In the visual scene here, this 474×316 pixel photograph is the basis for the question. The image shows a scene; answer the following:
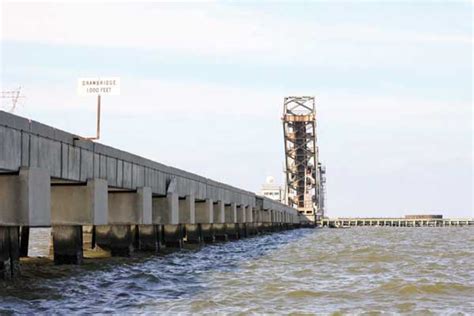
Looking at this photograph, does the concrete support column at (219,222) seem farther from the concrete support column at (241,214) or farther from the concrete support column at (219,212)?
the concrete support column at (241,214)

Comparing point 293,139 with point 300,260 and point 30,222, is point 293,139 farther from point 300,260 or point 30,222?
point 30,222

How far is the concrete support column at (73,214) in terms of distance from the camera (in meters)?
25.9

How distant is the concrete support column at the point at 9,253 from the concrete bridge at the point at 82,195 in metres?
0.02

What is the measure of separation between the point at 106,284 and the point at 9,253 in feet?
8.75

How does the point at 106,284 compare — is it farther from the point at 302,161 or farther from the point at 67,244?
the point at 302,161

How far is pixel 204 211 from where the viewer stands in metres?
51.3

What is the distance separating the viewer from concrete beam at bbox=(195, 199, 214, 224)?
5057 cm

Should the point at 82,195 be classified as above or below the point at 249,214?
above

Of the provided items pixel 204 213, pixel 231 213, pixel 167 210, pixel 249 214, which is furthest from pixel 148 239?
pixel 249 214

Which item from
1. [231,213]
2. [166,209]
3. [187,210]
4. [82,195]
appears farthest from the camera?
[231,213]

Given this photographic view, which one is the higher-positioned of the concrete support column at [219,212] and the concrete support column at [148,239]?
the concrete support column at [219,212]

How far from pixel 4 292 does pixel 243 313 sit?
18.5 ft

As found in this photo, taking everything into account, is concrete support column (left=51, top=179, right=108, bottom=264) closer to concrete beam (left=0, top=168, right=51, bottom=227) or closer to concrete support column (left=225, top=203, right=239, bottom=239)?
concrete beam (left=0, top=168, right=51, bottom=227)

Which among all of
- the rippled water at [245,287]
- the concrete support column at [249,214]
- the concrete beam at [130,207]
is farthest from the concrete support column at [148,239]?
the concrete support column at [249,214]
